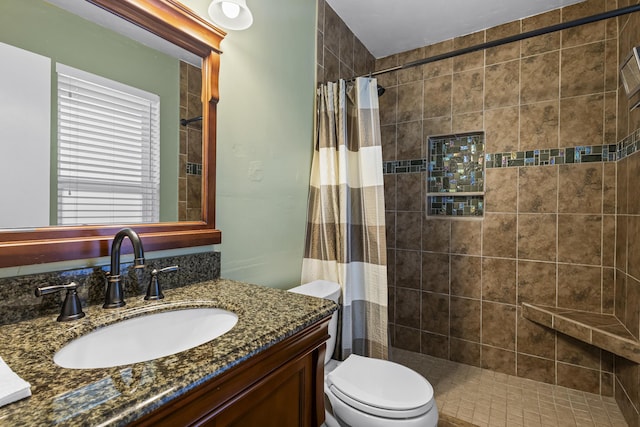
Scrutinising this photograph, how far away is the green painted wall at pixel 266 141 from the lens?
55.9 inches

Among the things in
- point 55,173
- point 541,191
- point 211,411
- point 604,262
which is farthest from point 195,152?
point 604,262

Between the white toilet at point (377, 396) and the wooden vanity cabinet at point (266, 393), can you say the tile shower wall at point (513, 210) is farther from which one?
the wooden vanity cabinet at point (266, 393)

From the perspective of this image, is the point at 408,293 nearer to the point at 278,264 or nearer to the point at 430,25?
the point at 278,264

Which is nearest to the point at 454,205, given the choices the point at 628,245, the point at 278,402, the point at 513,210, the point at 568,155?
the point at 513,210

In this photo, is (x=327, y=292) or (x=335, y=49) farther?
(x=335, y=49)

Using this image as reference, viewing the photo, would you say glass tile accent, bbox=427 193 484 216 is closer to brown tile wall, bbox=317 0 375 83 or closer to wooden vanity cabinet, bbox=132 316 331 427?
brown tile wall, bbox=317 0 375 83

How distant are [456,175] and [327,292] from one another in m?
1.64

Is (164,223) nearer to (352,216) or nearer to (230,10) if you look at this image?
(230,10)

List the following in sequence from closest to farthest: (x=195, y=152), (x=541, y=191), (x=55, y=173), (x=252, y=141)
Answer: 1. (x=55, y=173)
2. (x=195, y=152)
3. (x=252, y=141)
4. (x=541, y=191)

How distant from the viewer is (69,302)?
819 millimetres

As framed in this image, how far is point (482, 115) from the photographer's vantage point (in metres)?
2.43

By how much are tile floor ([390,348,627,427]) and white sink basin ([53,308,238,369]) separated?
1.66 metres

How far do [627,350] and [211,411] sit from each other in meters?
2.18

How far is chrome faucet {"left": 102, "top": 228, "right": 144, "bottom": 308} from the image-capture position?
0.90 metres
